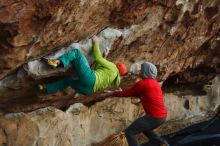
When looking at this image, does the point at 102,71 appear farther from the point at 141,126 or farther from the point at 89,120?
the point at 89,120

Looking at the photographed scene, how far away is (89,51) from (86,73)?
1.79ft

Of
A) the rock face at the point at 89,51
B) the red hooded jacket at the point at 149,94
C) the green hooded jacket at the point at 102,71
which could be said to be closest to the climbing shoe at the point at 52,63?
the rock face at the point at 89,51

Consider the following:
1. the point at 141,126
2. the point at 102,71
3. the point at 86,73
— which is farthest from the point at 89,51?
the point at 141,126

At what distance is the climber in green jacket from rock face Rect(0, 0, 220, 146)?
5.7 inches

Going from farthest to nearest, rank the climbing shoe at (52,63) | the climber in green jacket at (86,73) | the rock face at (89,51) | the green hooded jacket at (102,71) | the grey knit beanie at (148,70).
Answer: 1. the grey knit beanie at (148,70)
2. the green hooded jacket at (102,71)
3. the climber in green jacket at (86,73)
4. the climbing shoe at (52,63)
5. the rock face at (89,51)

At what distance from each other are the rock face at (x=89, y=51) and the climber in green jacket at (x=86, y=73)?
5.7 inches

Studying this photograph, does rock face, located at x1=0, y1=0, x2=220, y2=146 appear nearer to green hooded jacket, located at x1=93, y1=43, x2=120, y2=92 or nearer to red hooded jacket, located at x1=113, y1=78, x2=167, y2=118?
green hooded jacket, located at x1=93, y1=43, x2=120, y2=92

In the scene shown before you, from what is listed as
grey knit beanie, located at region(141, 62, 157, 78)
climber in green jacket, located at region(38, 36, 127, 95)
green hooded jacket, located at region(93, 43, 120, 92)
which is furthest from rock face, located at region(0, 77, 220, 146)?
grey knit beanie, located at region(141, 62, 157, 78)

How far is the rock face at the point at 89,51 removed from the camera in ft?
23.8

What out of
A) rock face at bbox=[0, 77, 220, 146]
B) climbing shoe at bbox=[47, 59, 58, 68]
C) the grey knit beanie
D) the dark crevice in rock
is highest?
climbing shoe at bbox=[47, 59, 58, 68]

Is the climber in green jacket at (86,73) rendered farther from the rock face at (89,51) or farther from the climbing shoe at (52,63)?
the rock face at (89,51)

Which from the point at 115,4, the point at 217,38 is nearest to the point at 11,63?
the point at 115,4

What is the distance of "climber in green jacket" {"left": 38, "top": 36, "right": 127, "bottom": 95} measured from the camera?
301 inches

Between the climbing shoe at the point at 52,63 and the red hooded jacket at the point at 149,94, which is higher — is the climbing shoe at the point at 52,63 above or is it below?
above
